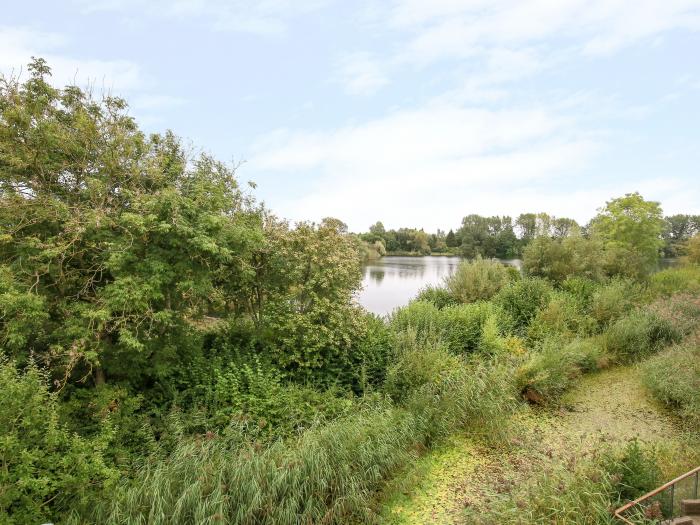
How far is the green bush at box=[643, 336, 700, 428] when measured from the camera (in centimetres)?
588

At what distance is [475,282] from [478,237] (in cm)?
2312

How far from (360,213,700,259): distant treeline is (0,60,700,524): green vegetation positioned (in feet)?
59.4

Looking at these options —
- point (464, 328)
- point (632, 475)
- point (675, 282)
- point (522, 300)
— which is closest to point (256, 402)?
point (632, 475)

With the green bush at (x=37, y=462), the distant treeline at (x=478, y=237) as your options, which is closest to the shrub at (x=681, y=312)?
the green bush at (x=37, y=462)

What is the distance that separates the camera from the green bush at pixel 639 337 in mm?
8656

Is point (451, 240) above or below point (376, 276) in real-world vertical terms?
above

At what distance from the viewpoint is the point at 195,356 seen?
19.9ft

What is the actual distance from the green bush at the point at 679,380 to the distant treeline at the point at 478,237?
18278 mm

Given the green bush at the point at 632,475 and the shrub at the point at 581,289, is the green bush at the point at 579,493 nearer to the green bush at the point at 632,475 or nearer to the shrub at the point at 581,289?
the green bush at the point at 632,475

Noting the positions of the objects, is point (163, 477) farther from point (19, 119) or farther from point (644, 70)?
point (644, 70)

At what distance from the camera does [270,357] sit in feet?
21.1

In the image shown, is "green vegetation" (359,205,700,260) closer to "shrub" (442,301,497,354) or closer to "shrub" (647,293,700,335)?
"shrub" (442,301,497,354)

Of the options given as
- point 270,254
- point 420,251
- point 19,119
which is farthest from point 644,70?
point 420,251

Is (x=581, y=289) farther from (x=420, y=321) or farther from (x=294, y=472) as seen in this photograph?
(x=294, y=472)
